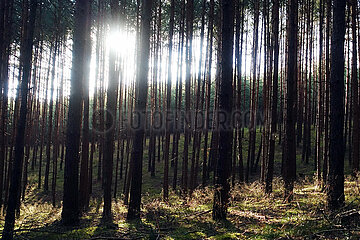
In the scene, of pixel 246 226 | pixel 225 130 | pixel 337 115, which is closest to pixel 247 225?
pixel 246 226

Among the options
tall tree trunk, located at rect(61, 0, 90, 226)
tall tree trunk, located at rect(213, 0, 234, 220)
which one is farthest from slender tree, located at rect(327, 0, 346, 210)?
tall tree trunk, located at rect(61, 0, 90, 226)

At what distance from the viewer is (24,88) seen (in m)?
6.43

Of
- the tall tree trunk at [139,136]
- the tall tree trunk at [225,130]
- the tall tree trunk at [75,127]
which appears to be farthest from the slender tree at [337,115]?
the tall tree trunk at [75,127]

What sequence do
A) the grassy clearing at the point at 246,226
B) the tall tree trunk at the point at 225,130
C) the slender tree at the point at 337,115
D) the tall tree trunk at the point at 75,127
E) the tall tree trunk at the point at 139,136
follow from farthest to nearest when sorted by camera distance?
the tall tree trunk at the point at 139,136 → the tall tree trunk at the point at 75,127 → the tall tree trunk at the point at 225,130 → the slender tree at the point at 337,115 → the grassy clearing at the point at 246,226

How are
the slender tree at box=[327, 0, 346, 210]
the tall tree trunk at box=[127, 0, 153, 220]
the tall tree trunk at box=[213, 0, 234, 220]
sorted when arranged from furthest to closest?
the tall tree trunk at box=[127, 0, 153, 220] → the tall tree trunk at box=[213, 0, 234, 220] → the slender tree at box=[327, 0, 346, 210]

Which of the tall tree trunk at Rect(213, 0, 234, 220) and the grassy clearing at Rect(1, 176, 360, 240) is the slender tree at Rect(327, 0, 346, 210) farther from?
the tall tree trunk at Rect(213, 0, 234, 220)

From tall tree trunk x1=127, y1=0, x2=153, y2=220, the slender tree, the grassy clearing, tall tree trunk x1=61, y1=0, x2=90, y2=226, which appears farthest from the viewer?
tall tree trunk x1=127, y1=0, x2=153, y2=220

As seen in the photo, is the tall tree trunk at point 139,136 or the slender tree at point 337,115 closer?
the slender tree at point 337,115

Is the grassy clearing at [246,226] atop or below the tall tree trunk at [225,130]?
below

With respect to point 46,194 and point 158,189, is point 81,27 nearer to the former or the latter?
point 158,189

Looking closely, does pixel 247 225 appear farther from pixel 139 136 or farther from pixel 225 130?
pixel 139 136

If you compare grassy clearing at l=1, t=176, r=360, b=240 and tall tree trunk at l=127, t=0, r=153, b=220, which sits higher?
tall tree trunk at l=127, t=0, r=153, b=220

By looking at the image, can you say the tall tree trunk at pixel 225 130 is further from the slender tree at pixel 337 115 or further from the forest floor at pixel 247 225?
the slender tree at pixel 337 115

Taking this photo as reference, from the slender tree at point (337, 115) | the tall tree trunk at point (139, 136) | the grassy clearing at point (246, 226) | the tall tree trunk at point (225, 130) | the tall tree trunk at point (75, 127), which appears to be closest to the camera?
the grassy clearing at point (246, 226)
